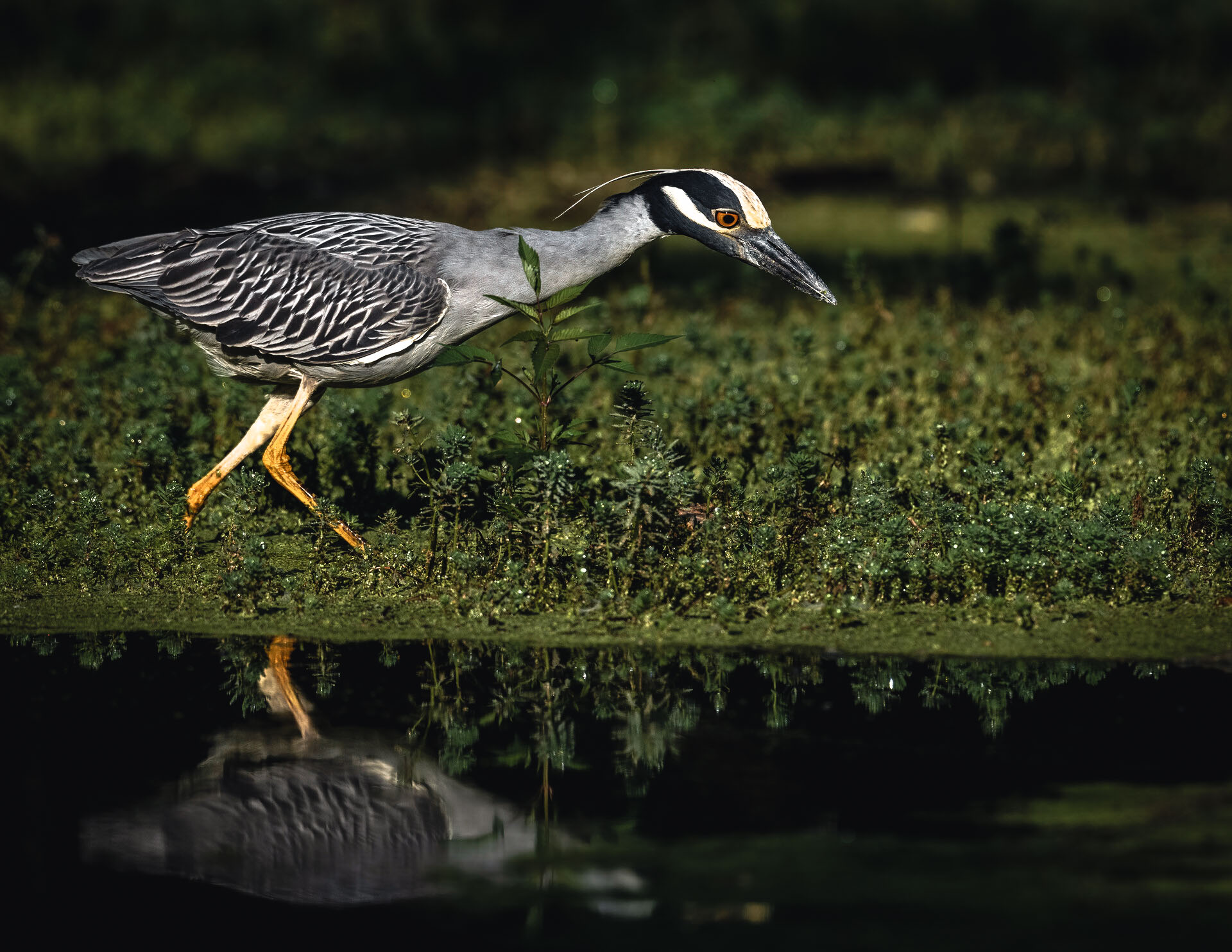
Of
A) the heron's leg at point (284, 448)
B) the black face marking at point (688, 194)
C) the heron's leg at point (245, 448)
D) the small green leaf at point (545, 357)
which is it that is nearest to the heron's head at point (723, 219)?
the black face marking at point (688, 194)

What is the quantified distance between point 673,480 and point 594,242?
1.19 m

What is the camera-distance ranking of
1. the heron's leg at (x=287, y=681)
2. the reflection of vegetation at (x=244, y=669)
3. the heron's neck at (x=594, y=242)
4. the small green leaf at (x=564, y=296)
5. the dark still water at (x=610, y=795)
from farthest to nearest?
the heron's neck at (x=594, y=242), the small green leaf at (x=564, y=296), the reflection of vegetation at (x=244, y=669), the heron's leg at (x=287, y=681), the dark still water at (x=610, y=795)

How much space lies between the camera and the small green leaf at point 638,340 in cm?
568

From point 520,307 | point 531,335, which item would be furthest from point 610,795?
point 520,307

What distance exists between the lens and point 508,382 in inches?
320

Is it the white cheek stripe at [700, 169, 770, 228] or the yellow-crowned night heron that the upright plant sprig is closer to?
the yellow-crowned night heron

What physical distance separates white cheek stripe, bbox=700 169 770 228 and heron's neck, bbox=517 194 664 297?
331 millimetres

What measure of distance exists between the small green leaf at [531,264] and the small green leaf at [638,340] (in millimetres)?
362

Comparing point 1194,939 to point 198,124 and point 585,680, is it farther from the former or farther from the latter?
point 198,124

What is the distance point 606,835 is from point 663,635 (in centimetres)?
148

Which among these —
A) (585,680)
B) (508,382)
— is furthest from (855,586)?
(508,382)

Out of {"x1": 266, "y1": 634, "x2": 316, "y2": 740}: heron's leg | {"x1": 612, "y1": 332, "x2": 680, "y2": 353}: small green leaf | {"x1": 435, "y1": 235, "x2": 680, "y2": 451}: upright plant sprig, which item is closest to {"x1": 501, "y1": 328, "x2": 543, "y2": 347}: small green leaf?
{"x1": 435, "y1": 235, "x2": 680, "y2": 451}: upright plant sprig

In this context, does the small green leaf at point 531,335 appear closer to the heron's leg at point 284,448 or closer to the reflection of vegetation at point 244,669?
the heron's leg at point 284,448

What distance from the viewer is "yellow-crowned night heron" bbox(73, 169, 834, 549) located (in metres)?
6.28
